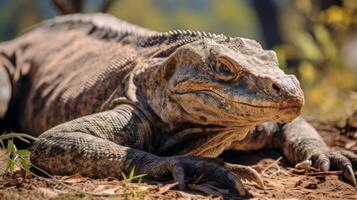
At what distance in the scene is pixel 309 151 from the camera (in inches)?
233

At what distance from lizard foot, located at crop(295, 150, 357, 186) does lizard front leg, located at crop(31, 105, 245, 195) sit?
128 cm

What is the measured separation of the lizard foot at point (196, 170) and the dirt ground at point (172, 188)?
0.20 ft

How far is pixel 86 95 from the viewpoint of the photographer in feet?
21.5

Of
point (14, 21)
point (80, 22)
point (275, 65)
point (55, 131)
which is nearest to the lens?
point (275, 65)

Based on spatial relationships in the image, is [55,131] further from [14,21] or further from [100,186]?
[14,21]

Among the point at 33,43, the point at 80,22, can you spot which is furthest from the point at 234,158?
the point at 33,43

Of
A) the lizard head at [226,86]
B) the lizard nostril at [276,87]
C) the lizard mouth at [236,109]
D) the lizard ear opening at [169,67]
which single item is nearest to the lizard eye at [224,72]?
the lizard head at [226,86]

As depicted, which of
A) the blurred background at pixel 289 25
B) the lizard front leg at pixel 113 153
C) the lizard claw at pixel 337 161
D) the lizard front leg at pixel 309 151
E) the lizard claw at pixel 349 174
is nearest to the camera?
the lizard front leg at pixel 113 153

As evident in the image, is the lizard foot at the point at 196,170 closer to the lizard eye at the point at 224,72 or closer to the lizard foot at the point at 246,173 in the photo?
the lizard foot at the point at 246,173

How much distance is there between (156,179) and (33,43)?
4.47 meters

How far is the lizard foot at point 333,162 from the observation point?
5410 mm

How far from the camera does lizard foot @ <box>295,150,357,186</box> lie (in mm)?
5410

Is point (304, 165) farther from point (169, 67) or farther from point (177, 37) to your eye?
point (177, 37)

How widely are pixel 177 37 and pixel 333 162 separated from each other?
5.57ft
